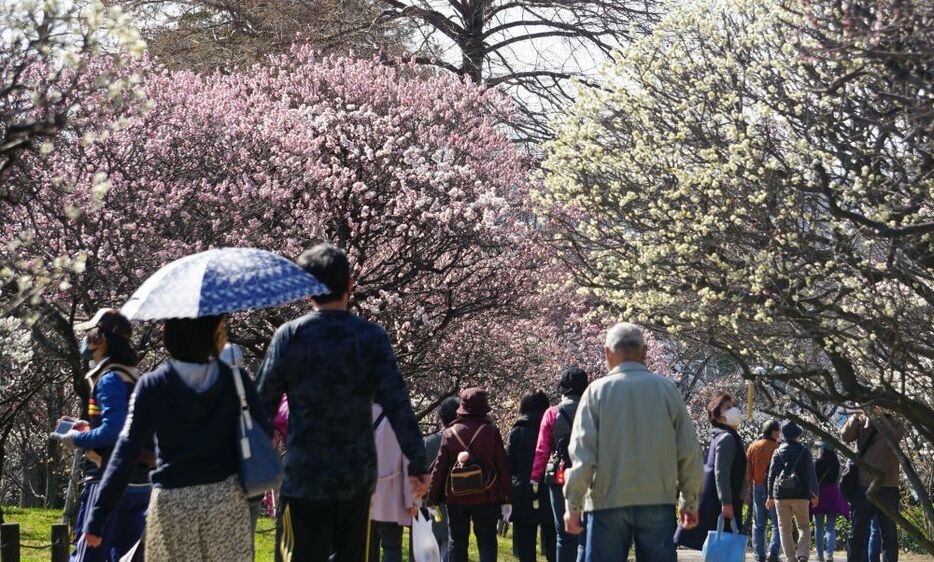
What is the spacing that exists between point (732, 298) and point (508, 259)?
5887 mm

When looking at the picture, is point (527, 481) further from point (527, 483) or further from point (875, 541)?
point (875, 541)

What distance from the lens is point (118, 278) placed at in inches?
501

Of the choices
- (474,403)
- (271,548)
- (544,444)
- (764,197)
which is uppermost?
(764,197)

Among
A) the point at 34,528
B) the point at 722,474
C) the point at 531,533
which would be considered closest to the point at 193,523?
the point at 531,533

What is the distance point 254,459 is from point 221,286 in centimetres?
76

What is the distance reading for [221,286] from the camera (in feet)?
17.6

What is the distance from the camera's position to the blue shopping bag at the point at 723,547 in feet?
32.0

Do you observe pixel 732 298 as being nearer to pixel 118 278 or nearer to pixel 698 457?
pixel 698 457

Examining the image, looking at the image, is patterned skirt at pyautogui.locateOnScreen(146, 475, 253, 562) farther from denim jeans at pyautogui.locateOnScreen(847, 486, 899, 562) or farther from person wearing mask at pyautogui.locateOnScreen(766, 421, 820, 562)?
person wearing mask at pyautogui.locateOnScreen(766, 421, 820, 562)

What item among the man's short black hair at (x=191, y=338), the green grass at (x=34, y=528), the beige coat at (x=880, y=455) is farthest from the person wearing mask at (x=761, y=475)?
the man's short black hair at (x=191, y=338)

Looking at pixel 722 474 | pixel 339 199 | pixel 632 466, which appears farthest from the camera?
pixel 339 199

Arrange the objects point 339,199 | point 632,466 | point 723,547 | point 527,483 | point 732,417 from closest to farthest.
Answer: point 632,466 < point 723,547 < point 527,483 < point 732,417 < point 339,199

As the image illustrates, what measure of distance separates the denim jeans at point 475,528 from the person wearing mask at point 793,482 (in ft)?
16.0

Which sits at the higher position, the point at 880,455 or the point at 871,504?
the point at 880,455
